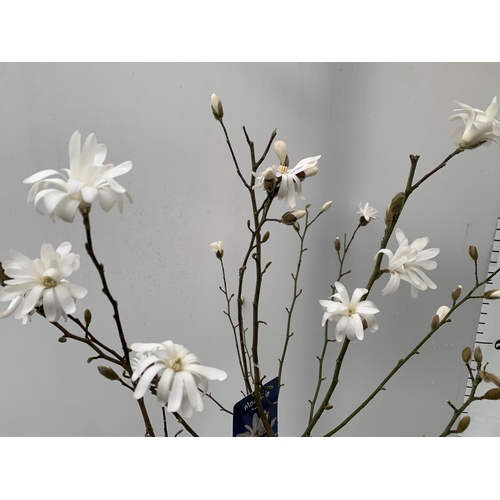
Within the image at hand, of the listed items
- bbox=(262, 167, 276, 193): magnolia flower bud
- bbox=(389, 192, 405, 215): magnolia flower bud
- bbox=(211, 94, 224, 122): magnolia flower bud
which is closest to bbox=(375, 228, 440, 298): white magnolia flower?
bbox=(389, 192, 405, 215): magnolia flower bud

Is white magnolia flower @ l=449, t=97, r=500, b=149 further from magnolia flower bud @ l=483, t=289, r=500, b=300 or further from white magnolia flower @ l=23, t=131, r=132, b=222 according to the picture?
white magnolia flower @ l=23, t=131, r=132, b=222

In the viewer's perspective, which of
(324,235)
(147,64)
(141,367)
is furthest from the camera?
(324,235)

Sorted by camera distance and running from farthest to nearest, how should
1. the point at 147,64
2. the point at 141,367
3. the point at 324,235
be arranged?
the point at 324,235
the point at 147,64
the point at 141,367

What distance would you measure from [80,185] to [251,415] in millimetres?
338

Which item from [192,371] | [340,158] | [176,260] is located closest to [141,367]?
[192,371]

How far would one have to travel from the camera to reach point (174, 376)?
0.32m

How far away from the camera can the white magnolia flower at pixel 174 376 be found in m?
0.31

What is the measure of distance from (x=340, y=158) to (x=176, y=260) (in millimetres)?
348

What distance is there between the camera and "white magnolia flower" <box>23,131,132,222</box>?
0.30 m

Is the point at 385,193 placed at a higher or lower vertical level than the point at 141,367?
higher

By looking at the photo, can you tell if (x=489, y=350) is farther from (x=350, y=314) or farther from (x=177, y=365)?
(x=177, y=365)

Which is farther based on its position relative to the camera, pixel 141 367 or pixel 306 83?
pixel 306 83

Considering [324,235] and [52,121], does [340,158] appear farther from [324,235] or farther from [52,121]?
[52,121]

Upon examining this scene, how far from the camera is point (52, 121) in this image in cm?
64
